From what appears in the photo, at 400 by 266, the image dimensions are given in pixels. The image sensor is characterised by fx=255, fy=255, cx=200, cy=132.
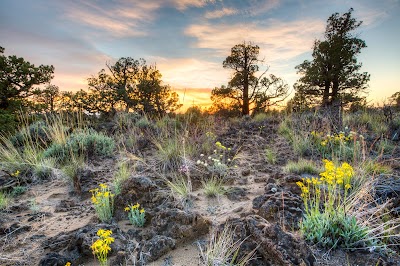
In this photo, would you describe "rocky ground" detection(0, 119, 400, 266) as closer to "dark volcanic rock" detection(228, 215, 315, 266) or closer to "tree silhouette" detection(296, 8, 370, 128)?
"dark volcanic rock" detection(228, 215, 315, 266)

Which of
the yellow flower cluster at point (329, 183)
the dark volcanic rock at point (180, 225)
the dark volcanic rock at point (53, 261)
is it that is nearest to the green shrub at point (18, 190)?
the dark volcanic rock at point (53, 261)

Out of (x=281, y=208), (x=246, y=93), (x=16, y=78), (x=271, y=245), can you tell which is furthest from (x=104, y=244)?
(x=16, y=78)

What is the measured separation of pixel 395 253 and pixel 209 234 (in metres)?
1.67

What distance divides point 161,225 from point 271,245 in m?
1.31

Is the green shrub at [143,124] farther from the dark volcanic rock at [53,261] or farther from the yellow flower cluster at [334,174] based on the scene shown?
the yellow flower cluster at [334,174]

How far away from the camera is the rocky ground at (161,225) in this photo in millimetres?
2174

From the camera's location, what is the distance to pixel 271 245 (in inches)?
82.3

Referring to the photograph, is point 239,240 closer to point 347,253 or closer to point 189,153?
point 347,253

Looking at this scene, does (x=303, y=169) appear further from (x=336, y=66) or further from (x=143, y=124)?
(x=336, y=66)

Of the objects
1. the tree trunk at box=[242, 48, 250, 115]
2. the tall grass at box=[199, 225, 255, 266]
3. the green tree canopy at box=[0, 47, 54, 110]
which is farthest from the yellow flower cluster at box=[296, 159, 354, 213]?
the green tree canopy at box=[0, 47, 54, 110]

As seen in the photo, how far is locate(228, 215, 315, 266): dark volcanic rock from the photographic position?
200 cm

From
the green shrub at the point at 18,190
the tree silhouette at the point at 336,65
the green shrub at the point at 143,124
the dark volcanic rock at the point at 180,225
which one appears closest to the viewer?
the dark volcanic rock at the point at 180,225

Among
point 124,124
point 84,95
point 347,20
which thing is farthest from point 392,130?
point 84,95

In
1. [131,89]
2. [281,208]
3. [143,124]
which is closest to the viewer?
[281,208]
